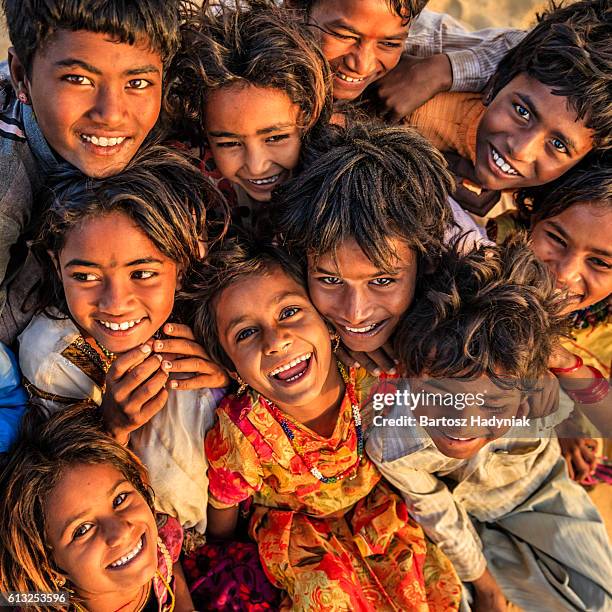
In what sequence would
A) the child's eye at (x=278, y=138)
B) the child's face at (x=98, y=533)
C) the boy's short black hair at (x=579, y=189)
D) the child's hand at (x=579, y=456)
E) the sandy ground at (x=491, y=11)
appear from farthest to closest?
the sandy ground at (x=491, y=11), the child's hand at (x=579, y=456), the boy's short black hair at (x=579, y=189), the child's eye at (x=278, y=138), the child's face at (x=98, y=533)

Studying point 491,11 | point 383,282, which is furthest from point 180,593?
point 491,11

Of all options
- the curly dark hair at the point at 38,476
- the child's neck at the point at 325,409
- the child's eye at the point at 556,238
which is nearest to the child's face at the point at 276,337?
the child's neck at the point at 325,409

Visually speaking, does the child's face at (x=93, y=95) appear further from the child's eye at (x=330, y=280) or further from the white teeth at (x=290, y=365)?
the white teeth at (x=290, y=365)

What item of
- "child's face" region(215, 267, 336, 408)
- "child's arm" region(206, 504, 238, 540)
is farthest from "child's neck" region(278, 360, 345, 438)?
"child's arm" region(206, 504, 238, 540)

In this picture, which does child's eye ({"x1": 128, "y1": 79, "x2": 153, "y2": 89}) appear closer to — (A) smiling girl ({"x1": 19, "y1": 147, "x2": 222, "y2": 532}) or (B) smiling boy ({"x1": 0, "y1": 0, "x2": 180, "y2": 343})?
(B) smiling boy ({"x1": 0, "y1": 0, "x2": 180, "y2": 343})

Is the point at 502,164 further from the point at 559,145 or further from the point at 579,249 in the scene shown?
the point at 579,249

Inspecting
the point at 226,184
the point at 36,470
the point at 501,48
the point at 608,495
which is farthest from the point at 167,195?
the point at 608,495

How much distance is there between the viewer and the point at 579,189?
274 centimetres

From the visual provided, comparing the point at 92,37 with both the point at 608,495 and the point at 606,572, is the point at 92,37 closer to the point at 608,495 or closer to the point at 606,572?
the point at 606,572

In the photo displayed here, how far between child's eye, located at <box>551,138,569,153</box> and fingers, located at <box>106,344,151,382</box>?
70.0 inches

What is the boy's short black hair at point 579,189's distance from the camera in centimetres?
267

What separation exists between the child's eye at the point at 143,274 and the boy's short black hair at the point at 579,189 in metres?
1.65

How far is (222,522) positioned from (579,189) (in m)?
1.97

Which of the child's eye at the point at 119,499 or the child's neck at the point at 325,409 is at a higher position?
the child's neck at the point at 325,409
